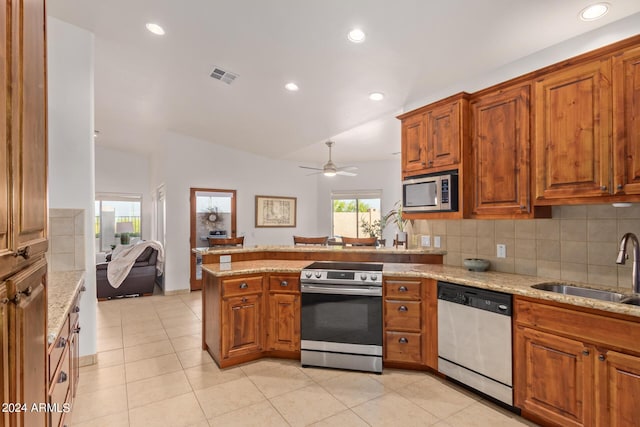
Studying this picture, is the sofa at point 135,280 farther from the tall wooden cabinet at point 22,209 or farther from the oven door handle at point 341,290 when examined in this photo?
the tall wooden cabinet at point 22,209

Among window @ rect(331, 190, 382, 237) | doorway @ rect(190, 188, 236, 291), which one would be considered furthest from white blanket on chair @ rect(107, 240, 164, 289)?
window @ rect(331, 190, 382, 237)

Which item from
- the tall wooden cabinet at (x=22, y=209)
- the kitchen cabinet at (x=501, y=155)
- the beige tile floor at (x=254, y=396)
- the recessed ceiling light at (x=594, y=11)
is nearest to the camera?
the tall wooden cabinet at (x=22, y=209)

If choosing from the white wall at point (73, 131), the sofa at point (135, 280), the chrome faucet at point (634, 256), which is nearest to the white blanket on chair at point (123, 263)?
the sofa at point (135, 280)

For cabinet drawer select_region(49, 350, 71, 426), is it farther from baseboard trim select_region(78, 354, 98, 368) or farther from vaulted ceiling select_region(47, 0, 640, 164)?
vaulted ceiling select_region(47, 0, 640, 164)

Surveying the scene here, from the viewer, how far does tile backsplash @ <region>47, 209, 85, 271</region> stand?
304 cm

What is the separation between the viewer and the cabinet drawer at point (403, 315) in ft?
9.38

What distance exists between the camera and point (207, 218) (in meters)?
6.49

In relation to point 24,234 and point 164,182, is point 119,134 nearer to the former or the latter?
point 164,182

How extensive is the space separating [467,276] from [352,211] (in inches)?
234

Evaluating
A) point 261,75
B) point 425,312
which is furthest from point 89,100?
point 425,312

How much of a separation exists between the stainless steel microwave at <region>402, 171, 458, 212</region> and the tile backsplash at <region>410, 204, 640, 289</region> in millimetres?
398

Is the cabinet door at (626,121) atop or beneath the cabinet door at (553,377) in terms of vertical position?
atop

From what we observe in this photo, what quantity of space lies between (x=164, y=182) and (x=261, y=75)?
11.6 feet

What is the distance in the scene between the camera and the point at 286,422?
7.25 feet
